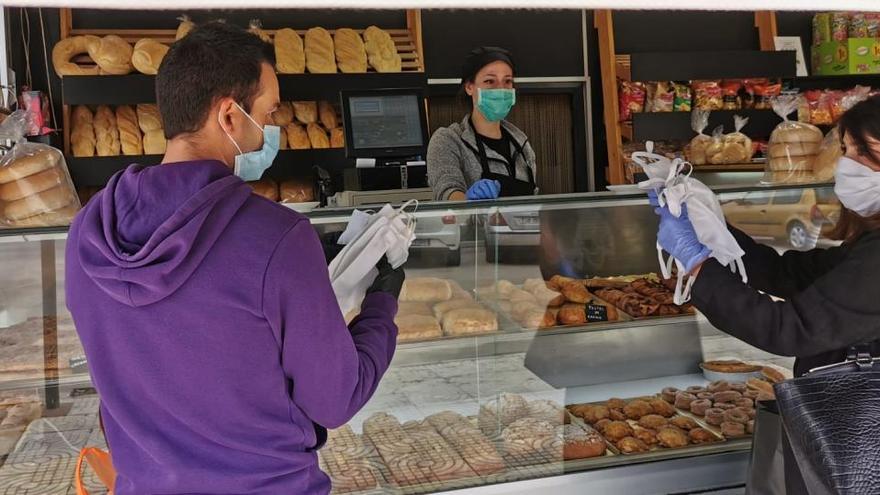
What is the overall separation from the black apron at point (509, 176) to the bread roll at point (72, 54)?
2.56m

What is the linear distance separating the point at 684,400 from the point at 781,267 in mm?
822

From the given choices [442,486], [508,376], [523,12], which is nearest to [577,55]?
[523,12]

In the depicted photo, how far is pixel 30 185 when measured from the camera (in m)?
2.29

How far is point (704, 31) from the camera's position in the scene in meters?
6.42

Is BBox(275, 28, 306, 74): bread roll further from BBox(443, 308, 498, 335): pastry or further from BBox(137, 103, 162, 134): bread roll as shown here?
BBox(443, 308, 498, 335): pastry

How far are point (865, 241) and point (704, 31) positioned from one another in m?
5.12

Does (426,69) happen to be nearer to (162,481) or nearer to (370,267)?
(370,267)

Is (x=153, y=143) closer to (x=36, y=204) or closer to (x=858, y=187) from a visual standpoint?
(x=36, y=204)

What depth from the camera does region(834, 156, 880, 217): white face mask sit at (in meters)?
1.80

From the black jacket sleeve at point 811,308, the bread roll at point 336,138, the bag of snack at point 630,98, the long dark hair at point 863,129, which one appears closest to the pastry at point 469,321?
Answer: the black jacket sleeve at point 811,308

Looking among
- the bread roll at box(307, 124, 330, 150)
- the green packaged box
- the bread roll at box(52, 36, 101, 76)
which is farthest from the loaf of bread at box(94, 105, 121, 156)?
the green packaged box


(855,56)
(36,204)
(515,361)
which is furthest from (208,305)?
(855,56)

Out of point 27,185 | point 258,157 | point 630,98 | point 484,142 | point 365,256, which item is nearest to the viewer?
point 258,157

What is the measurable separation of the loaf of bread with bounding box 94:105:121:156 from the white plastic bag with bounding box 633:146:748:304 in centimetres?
385
